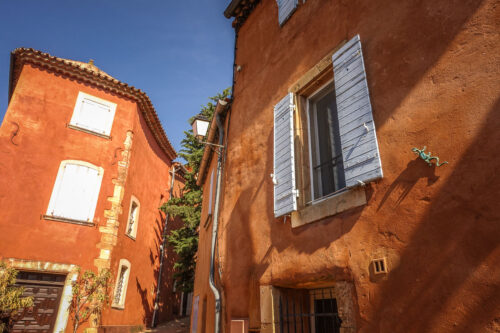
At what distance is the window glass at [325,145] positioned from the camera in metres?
3.90

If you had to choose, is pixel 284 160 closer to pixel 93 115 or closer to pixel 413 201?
pixel 413 201

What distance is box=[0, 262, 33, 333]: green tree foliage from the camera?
25.3 feet

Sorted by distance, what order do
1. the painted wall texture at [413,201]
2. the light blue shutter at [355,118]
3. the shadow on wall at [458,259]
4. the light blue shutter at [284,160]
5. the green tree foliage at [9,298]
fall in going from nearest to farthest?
the shadow on wall at [458,259], the painted wall texture at [413,201], the light blue shutter at [355,118], the light blue shutter at [284,160], the green tree foliage at [9,298]

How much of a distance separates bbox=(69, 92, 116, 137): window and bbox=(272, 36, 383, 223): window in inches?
340

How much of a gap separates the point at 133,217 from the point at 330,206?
419 inches

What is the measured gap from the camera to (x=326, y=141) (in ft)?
13.8

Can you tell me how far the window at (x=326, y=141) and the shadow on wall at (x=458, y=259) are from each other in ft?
2.21

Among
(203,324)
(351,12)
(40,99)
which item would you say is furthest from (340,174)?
(40,99)

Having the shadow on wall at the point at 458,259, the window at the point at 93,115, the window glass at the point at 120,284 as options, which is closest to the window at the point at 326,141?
the shadow on wall at the point at 458,259

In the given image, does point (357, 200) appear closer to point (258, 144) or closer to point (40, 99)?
point (258, 144)

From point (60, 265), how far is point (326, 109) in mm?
8579

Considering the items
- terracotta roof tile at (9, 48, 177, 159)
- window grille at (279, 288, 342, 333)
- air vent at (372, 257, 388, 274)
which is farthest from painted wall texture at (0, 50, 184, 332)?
air vent at (372, 257, 388, 274)

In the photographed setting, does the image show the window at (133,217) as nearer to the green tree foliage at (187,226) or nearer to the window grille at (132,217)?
the window grille at (132,217)

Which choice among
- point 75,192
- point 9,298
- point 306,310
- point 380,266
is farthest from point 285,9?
point 9,298
